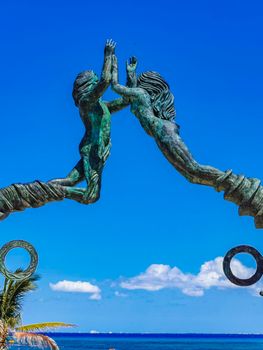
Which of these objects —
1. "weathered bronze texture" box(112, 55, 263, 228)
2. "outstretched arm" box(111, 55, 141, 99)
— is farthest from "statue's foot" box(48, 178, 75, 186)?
"outstretched arm" box(111, 55, 141, 99)

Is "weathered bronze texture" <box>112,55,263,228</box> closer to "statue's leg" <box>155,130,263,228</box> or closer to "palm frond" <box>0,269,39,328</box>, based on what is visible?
"statue's leg" <box>155,130,263,228</box>

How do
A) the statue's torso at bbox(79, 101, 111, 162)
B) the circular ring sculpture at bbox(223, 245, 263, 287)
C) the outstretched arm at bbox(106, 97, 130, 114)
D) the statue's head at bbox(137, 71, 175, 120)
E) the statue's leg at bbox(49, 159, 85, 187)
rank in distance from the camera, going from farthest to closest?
1. the outstretched arm at bbox(106, 97, 130, 114)
2. the statue's torso at bbox(79, 101, 111, 162)
3. the statue's leg at bbox(49, 159, 85, 187)
4. the statue's head at bbox(137, 71, 175, 120)
5. the circular ring sculpture at bbox(223, 245, 263, 287)

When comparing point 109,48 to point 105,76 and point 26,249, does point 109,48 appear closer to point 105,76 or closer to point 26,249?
point 105,76

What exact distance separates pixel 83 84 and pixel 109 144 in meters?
0.81

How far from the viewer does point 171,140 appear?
26.3 ft

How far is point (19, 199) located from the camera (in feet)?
26.8

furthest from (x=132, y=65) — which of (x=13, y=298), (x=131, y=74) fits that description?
(x=13, y=298)

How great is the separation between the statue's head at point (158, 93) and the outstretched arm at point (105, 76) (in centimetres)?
39

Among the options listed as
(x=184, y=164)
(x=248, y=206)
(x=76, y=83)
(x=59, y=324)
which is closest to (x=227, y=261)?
(x=248, y=206)

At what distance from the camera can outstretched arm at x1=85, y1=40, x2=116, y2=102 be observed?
8.51 metres

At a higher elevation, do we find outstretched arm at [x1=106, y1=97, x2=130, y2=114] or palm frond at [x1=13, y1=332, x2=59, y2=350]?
outstretched arm at [x1=106, y1=97, x2=130, y2=114]

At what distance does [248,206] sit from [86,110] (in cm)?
237

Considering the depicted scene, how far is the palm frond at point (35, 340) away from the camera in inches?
1048

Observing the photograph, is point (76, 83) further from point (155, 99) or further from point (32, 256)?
point (32, 256)
